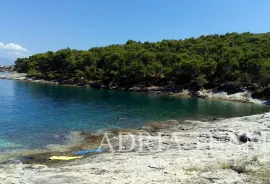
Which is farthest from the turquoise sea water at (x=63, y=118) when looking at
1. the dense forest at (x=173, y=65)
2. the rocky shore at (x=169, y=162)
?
the dense forest at (x=173, y=65)

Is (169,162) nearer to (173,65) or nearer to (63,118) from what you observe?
(63,118)

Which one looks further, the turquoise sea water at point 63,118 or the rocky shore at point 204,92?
the rocky shore at point 204,92

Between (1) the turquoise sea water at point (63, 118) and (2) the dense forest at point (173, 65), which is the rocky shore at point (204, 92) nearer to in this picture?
(2) the dense forest at point (173, 65)

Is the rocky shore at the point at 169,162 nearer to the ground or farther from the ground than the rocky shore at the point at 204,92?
nearer to the ground

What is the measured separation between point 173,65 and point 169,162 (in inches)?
Result: 3347

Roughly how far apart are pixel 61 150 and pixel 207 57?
8800 centimetres

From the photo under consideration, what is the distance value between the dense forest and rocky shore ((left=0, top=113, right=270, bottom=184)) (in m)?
60.4

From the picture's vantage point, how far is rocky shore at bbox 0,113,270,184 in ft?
62.5

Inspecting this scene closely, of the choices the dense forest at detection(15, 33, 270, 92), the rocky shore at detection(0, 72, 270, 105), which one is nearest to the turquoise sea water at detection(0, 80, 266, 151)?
the rocky shore at detection(0, 72, 270, 105)

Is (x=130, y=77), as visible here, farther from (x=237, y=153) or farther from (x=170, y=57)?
(x=237, y=153)

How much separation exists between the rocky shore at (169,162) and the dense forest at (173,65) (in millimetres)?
60405

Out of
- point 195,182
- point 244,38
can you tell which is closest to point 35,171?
point 195,182

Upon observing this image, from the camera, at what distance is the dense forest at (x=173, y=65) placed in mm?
90938

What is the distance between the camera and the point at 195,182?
1802 centimetres
